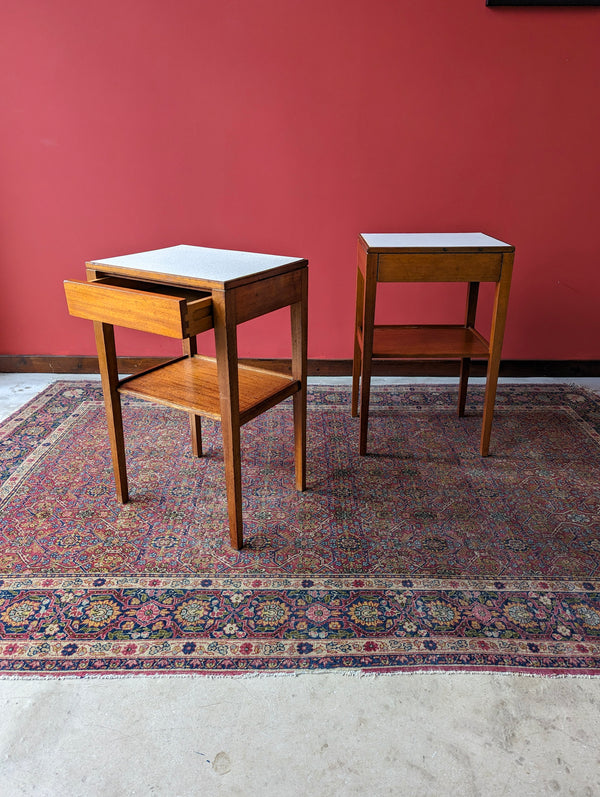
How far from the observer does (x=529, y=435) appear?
2420mm

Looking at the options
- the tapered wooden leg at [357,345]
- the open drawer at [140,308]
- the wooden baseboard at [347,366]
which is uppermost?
the open drawer at [140,308]

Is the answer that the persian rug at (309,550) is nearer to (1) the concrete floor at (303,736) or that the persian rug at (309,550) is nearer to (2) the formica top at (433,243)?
(1) the concrete floor at (303,736)

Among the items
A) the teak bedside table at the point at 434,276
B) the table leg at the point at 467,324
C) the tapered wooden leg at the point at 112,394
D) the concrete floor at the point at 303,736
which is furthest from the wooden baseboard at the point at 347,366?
the concrete floor at the point at 303,736

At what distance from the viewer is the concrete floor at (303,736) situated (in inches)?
42.4

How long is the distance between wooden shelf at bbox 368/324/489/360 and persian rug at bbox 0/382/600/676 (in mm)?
393

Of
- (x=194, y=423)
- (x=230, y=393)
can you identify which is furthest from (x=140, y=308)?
(x=194, y=423)

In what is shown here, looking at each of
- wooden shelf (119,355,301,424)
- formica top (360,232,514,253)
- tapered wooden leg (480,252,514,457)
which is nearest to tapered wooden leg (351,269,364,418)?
formica top (360,232,514,253)

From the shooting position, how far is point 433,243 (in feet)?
6.69

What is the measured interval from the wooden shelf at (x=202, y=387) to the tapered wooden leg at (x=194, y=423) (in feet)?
0.25

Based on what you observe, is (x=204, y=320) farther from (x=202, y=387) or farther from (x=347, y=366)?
(x=347, y=366)

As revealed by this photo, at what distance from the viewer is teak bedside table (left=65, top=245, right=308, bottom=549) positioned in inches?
58.0

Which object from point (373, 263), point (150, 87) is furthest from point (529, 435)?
point (150, 87)

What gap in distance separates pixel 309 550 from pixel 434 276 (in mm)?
1035

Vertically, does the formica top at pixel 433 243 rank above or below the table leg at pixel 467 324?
above
